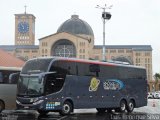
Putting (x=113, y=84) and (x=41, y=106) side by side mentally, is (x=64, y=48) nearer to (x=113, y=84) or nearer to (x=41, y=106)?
(x=113, y=84)

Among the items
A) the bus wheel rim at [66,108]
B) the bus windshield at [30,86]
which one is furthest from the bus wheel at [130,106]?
the bus windshield at [30,86]

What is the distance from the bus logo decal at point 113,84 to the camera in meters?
26.3

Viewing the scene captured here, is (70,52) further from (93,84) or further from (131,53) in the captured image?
(93,84)

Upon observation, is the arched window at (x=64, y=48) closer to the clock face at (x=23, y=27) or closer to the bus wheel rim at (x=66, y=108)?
the clock face at (x=23, y=27)

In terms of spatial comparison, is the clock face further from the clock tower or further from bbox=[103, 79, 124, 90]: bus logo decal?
bbox=[103, 79, 124, 90]: bus logo decal

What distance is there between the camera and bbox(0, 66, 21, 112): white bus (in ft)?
80.0

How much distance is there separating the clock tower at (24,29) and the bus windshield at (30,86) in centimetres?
16082

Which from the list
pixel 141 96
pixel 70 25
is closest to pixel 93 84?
pixel 141 96

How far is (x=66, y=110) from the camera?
22.7m

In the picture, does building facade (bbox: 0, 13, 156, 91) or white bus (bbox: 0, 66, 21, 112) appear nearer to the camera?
A: white bus (bbox: 0, 66, 21, 112)

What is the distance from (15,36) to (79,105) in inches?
6367

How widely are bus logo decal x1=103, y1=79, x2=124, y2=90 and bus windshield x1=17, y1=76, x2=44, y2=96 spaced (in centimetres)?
575

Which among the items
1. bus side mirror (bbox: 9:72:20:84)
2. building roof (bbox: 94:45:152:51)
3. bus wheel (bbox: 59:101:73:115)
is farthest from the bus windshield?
building roof (bbox: 94:45:152:51)

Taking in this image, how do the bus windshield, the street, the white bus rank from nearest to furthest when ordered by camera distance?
the street
the bus windshield
the white bus
